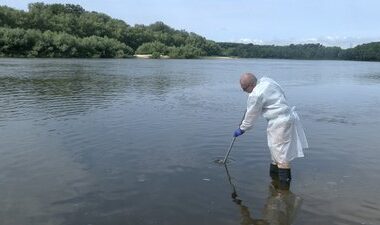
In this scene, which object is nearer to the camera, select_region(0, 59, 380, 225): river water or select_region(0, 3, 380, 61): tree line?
select_region(0, 59, 380, 225): river water

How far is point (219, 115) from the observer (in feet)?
63.0

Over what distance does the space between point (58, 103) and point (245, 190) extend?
13982 millimetres

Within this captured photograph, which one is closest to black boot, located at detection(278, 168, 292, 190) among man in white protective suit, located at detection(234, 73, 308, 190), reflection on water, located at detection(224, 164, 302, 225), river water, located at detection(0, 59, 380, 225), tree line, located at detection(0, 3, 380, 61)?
man in white protective suit, located at detection(234, 73, 308, 190)

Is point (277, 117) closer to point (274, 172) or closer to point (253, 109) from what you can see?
point (253, 109)

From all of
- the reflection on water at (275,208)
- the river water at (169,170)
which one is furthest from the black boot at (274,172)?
the reflection on water at (275,208)

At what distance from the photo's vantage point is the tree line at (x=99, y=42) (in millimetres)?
100625

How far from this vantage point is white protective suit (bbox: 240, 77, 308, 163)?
8.95m

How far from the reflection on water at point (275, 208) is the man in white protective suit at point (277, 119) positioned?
31 cm

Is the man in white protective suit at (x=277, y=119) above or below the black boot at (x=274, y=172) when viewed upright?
above

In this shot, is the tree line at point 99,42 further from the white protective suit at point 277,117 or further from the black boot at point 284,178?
the black boot at point 284,178

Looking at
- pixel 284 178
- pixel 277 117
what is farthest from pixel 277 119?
pixel 284 178

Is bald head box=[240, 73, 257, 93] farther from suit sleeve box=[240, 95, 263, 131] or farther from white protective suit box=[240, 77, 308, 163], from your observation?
suit sleeve box=[240, 95, 263, 131]

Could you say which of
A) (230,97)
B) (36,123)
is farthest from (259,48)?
(36,123)

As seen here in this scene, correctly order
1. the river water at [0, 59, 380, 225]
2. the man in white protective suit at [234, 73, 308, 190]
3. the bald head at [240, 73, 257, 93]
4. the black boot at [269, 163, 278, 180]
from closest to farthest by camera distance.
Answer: the river water at [0, 59, 380, 225]
the man in white protective suit at [234, 73, 308, 190]
the bald head at [240, 73, 257, 93]
the black boot at [269, 163, 278, 180]
